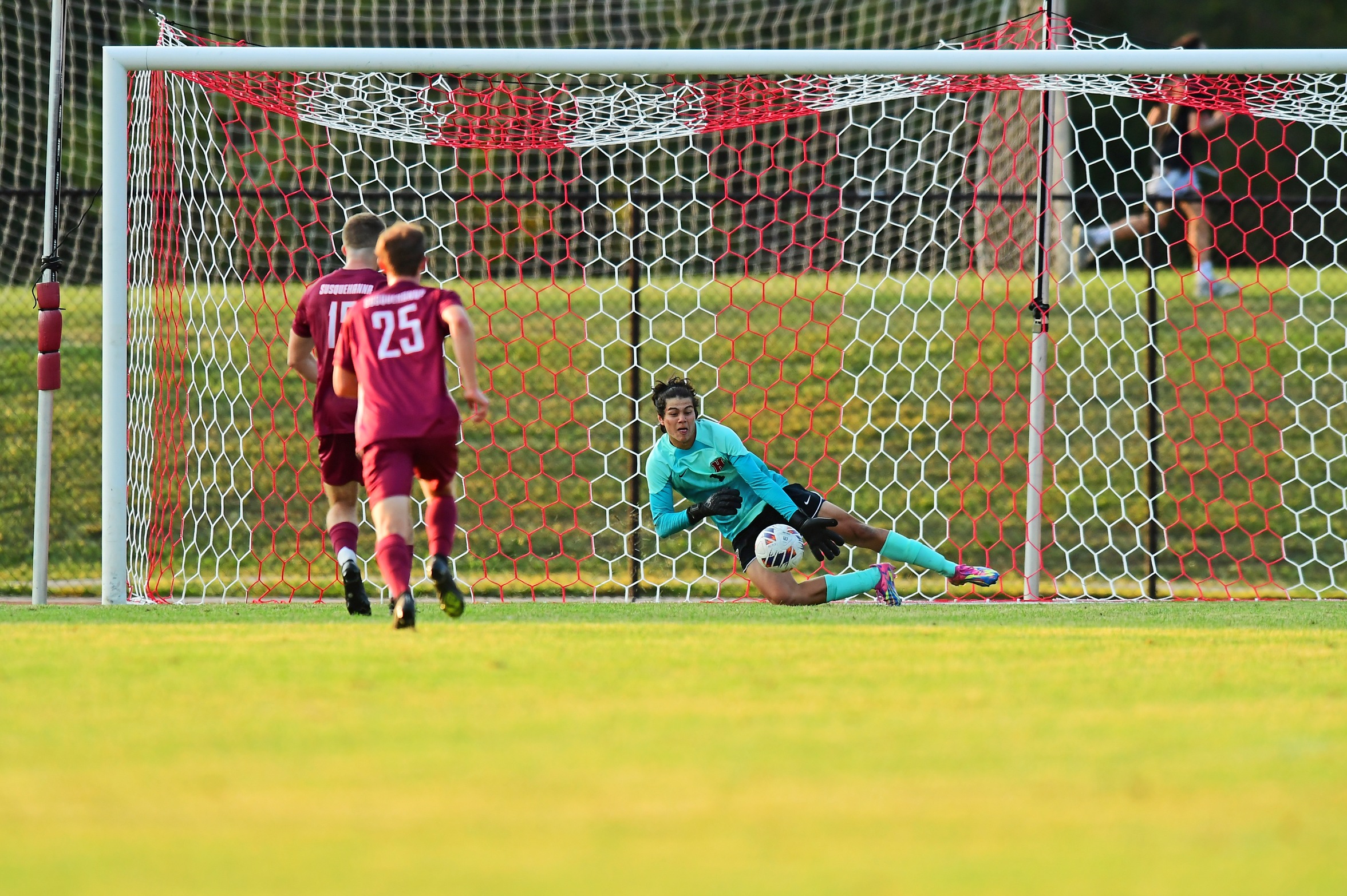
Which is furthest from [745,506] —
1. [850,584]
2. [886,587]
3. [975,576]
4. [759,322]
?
[759,322]

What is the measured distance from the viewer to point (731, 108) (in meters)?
7.88

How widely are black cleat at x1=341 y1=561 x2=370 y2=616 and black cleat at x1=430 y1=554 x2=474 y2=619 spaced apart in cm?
79

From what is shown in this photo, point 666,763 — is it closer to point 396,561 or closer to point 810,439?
point 396,561

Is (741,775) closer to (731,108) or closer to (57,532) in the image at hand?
(731,108)

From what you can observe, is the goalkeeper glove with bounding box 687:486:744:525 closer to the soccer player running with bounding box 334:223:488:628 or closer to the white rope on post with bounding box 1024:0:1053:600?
the soccer player running with bounding box 334:223:488:628

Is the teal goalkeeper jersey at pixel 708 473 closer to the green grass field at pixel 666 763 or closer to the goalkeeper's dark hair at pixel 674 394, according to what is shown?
the goalkeeper's dark hair at pixel 674 394

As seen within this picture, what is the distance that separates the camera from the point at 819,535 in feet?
22.1

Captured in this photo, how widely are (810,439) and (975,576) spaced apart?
4.02 metres

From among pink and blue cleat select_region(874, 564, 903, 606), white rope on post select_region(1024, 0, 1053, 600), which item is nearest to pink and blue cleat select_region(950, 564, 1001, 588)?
pink and blue cleat select_region(874, 564, 903, 606)

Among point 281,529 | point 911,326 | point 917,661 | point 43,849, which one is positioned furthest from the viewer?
point 911,326

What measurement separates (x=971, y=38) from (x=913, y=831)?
710cm

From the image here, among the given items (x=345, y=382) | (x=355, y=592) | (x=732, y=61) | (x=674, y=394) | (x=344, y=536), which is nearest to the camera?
(x=345, y=382)

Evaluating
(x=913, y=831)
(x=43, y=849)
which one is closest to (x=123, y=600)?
(x=43, y=849)

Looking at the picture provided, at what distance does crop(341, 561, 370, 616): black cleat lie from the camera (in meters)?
5.91
